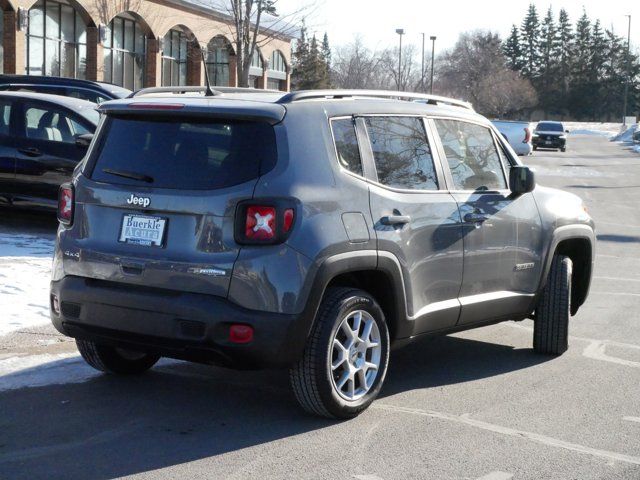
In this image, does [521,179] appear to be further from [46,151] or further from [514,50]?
[514,50]

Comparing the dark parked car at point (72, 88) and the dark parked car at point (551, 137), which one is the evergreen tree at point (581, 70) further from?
the dark parked car at point (72, 88)

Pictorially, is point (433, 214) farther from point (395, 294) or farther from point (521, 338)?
point (521, 338)

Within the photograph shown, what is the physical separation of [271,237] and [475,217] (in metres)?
1.94

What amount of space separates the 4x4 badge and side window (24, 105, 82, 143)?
24.0 ft

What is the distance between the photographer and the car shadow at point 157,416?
500 cm

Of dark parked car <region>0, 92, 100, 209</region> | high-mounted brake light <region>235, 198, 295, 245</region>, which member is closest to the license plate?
high-mounted brake light <region>235, 198, 295, 245</region>

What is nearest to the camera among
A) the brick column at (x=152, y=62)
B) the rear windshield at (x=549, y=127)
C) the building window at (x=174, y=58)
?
the brick column at (x=152, y=62)

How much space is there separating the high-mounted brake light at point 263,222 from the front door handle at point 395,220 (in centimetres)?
80

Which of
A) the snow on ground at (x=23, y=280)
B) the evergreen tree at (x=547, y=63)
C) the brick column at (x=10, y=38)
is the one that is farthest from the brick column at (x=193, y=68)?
the evergreen tree at (x=547, y=63)

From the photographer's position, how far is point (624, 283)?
11.6 meters

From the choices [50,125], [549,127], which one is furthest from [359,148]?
[549,127]

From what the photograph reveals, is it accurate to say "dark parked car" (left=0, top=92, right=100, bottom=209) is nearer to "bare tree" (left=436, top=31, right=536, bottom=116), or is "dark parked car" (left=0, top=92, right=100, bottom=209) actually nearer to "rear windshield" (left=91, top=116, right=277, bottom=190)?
"rear windshield" (left=91, top=116, right=277, bottom=190)

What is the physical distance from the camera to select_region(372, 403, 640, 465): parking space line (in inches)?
209

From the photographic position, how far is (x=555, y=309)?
7.60 m
